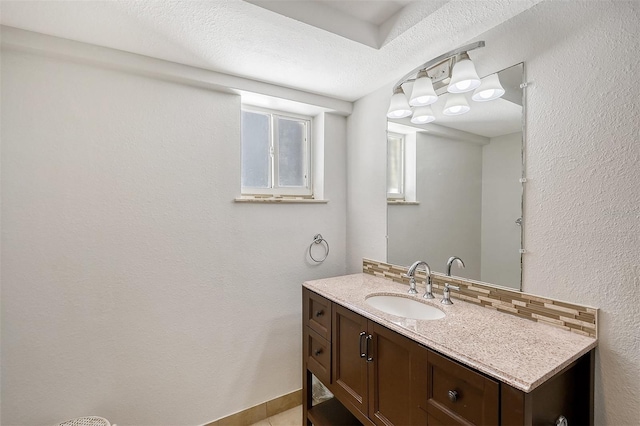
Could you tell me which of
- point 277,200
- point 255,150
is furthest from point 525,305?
point 255,150

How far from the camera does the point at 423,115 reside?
1.72 meters

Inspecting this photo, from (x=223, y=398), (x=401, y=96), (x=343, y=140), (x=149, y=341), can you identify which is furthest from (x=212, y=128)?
(x=223, y=398)

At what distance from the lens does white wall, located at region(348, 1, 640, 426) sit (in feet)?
3.24

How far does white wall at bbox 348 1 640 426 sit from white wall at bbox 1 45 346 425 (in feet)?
4.74

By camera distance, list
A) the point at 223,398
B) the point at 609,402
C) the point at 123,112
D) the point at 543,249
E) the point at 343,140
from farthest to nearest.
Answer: the point at 343,140 → the point at 223,398 → the point at 123,112 → the point at 543,249 → the point at 609,402

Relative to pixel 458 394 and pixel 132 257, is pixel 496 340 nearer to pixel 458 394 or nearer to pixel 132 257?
pixel 458 394

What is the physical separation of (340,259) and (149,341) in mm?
1352

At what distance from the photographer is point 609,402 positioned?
1021 mm

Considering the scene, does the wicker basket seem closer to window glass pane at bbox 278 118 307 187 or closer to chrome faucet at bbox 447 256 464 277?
window glass pane at bbox 278 118 307 187

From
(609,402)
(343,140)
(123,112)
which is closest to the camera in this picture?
(609,402)

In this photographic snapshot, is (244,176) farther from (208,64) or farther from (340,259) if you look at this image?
(340,259)

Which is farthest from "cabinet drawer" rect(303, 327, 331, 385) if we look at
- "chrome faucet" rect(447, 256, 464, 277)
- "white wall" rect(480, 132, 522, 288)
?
"white wall" rect(480, 132, 522, 288)

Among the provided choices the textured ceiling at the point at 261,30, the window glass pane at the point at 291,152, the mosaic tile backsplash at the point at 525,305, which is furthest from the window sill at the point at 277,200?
the mosaic tile backsplash at the point at 525,305

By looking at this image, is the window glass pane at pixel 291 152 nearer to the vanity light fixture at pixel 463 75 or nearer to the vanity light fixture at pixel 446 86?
the vanity light fixture at pixel 446 86
